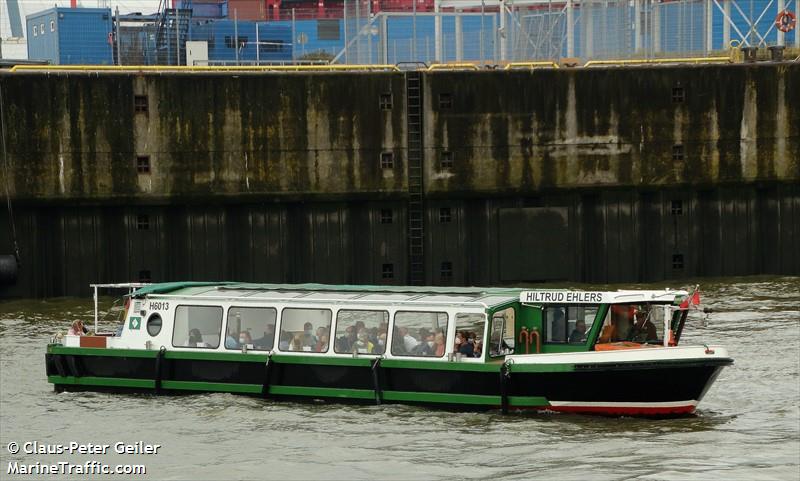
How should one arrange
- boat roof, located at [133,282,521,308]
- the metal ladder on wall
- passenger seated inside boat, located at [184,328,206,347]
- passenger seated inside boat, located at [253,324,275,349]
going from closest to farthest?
boat roof, located at [133,282,521,308] < passenger seated inside boat, located at [253,324,275,349] < passenger seated inside boat, located at [184,328,206,347] < the metal ladder on wall

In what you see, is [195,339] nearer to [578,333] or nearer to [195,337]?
[195,337]

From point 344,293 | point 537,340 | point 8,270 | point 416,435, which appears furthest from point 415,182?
point 416,435

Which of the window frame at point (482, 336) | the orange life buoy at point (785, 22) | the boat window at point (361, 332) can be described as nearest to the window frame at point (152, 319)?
the boat window at point (361, 332)

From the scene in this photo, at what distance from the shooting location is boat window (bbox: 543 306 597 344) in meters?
24.0

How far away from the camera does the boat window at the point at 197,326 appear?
2600cm

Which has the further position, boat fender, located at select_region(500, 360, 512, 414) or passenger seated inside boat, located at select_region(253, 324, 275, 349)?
passenger seated inside boat, located at select_region(253, 324, 275, 349)

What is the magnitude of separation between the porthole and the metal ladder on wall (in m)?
11.9

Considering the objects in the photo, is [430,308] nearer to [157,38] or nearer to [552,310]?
[552,310]

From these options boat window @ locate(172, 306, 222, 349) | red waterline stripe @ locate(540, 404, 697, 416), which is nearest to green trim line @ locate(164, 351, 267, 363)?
boat window @ locate(172, 306, 222, 349)

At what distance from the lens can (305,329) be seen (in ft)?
83.4

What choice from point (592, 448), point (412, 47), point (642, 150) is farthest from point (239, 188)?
point (592, 448)

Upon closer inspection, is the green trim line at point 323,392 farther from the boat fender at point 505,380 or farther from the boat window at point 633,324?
the boat window at point 633,324

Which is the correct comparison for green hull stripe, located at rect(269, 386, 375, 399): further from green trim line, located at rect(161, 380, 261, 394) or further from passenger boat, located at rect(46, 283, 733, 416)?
green trim line, located at rect(161, 380, 261, 394)

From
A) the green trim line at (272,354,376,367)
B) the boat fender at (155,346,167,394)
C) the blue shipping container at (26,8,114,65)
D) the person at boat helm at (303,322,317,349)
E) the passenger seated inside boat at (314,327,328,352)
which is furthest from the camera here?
the blue shipping container at (26,8,114,65)
